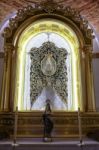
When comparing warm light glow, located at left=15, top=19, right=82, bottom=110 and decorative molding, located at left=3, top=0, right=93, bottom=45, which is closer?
warm light glow, located at left=15, top=19, right=82, bottom=110

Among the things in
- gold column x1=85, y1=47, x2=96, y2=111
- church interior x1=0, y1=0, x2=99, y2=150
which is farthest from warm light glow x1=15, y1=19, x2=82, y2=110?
gold column x1=85, y1=47, x2=96, y2=111

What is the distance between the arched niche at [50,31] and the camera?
4.57 meters

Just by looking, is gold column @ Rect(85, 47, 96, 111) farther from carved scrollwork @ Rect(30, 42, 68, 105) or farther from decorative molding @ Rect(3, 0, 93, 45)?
carved scrollwork @ Rect(30, 42, 68, 105)

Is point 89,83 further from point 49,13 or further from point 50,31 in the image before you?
point 49,13

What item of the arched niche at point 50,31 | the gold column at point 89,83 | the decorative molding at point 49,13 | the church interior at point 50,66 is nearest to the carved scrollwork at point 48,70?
the church interior at point 50,66

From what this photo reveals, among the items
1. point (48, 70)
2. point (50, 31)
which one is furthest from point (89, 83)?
point (50, 31)

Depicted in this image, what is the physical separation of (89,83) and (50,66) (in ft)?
2.84

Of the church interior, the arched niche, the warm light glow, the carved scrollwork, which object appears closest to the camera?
the church interior

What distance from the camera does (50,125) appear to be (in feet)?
12.2

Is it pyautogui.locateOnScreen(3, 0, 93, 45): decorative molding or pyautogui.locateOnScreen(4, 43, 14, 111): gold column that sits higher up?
pyautogui.locateOnScreen(3, 0, 93, 45): decorative molding

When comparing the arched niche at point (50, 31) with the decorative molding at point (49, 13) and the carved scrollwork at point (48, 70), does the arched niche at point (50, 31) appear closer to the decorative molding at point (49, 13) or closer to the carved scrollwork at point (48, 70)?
the decorative molding at point (49, 13)

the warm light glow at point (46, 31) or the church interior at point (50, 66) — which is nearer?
the church interior at point (50, 66)

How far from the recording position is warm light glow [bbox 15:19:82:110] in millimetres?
4715
